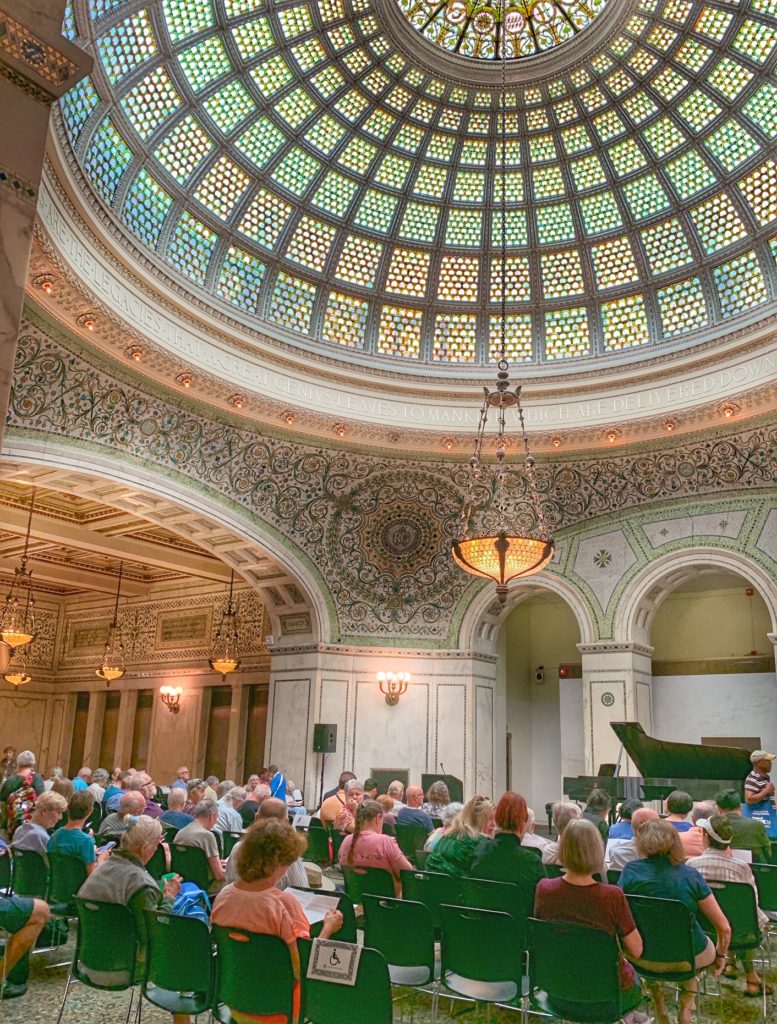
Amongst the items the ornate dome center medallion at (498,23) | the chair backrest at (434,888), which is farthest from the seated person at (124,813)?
the ornate dome center medallion at (498,23)

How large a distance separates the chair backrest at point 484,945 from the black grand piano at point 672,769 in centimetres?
708

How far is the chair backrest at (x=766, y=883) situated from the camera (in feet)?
18.9

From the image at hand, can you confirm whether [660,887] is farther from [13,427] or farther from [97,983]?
[13,427]

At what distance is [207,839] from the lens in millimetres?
6191

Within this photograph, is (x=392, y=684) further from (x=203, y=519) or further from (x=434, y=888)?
(x=434, y=888)

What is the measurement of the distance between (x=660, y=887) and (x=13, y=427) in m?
9.15

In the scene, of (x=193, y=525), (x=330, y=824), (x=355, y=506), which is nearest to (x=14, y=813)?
(x=330, y=824)

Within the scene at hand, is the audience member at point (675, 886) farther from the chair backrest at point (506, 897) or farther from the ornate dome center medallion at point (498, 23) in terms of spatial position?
the ornate dome center medallion at point (498, 23)

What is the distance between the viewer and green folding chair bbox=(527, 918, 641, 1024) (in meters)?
3.83

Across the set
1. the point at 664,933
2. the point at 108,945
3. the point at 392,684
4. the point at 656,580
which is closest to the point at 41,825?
the point at 108,945

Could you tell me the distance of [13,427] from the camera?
10.5m

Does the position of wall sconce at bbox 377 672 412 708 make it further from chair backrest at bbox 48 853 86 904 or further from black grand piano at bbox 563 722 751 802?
chair backrest at bbox 48 853 86 904

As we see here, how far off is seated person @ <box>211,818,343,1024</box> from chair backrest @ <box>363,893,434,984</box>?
0.96 m

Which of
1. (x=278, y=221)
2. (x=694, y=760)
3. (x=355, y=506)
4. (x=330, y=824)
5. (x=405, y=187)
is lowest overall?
(x=330, y=824)
